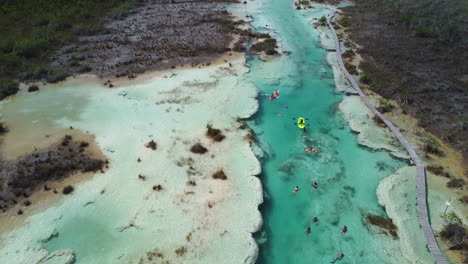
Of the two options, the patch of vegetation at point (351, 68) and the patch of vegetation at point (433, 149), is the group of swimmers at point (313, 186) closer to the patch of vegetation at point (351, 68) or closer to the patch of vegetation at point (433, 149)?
the patch of vegetation at point (433, 149)

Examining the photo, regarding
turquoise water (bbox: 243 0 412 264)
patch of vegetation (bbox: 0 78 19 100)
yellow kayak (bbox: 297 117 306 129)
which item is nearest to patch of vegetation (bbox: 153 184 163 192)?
turquoise water (bbox: 243 0 412 264)

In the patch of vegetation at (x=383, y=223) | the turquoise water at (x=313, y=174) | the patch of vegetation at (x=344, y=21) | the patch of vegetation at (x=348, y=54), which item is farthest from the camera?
the patch of vegetation at (x=344, y=21)

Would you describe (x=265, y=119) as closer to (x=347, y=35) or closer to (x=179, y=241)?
(x=179, y=241)

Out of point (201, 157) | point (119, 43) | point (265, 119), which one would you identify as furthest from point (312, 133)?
point (119, 43)

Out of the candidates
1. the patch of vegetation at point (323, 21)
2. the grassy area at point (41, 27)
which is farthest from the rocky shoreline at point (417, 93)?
the grassy area at point (41, 27)

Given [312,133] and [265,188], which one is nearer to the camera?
[265,188]

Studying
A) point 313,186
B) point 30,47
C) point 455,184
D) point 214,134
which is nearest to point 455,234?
point 455,184
